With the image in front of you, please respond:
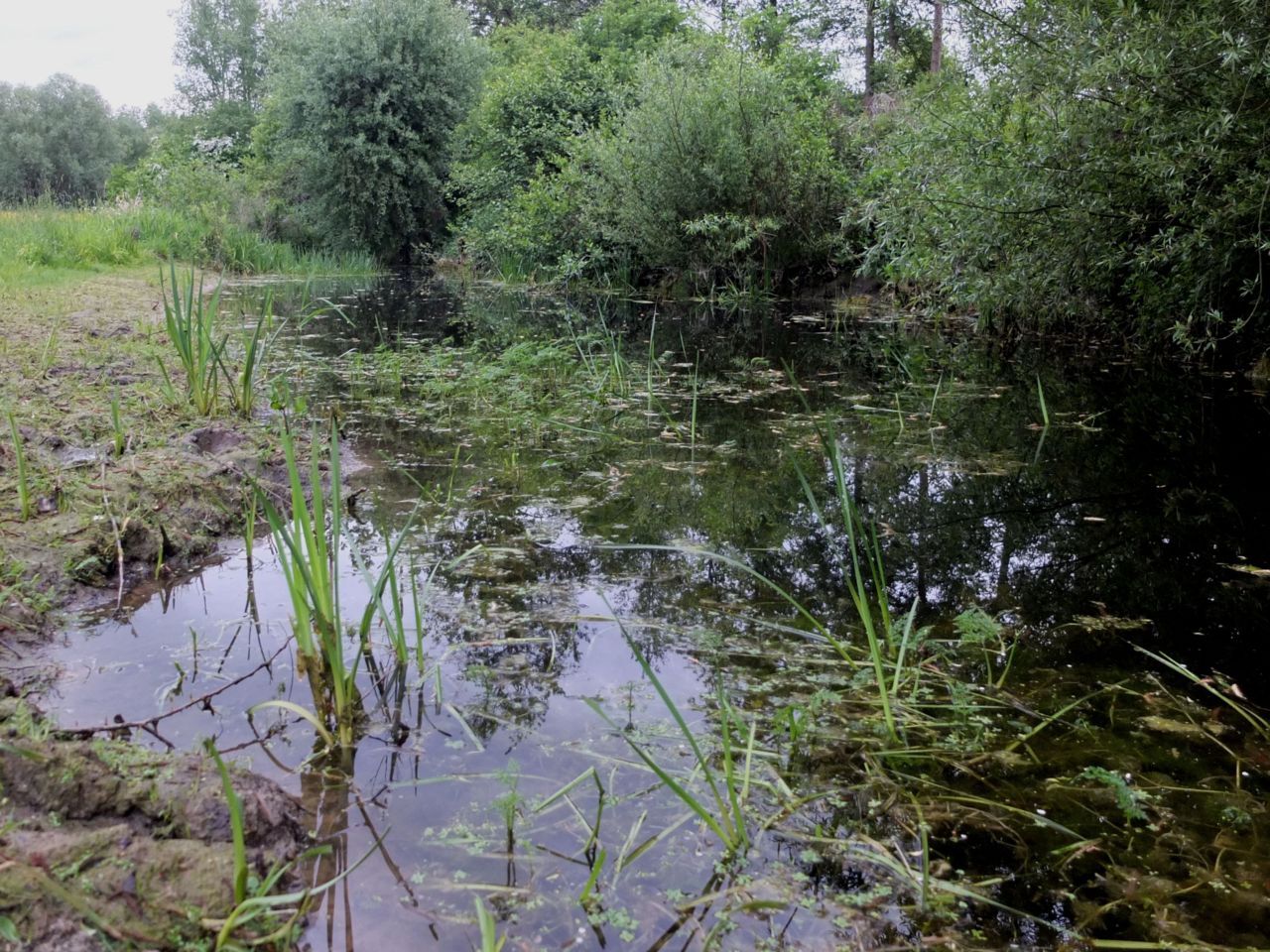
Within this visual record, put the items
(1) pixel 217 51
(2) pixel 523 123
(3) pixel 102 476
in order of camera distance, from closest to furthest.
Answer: (3) pixel 102 476, (2) pixel 523 123, (1) pixel 217 51

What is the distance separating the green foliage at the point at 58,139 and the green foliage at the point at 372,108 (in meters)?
26.6

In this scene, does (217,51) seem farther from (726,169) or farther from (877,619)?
(877,619)

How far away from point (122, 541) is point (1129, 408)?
6.03 m

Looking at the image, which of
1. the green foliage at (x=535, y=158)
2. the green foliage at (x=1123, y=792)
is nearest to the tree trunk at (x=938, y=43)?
the green foliage at (x=535, y=158)

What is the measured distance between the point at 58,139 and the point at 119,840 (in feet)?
171

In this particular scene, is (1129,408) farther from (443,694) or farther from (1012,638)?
(443,694)

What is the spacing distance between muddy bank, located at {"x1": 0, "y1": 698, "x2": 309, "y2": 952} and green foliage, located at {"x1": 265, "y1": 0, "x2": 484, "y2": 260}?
19.9 meters

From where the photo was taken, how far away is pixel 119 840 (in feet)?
4.90

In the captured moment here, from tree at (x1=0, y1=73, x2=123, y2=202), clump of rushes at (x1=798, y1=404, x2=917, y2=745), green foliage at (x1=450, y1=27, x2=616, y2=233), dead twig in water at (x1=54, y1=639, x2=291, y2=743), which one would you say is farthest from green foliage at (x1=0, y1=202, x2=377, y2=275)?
tree at (x1=0, y1=73, x2=123, y2=202)

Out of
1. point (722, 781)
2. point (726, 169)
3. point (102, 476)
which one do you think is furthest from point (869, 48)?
point (722, 781)

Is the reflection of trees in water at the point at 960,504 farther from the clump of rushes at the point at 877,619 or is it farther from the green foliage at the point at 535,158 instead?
the green foliage at the point at 535,158

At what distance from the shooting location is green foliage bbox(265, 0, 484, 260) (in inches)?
770

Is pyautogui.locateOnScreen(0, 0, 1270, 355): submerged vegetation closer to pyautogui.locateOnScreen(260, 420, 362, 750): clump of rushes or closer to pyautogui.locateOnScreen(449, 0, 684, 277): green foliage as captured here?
pyautogui.locateOnScreen(449, 0, 684, 277): green foliage

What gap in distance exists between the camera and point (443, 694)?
2.38 meters
